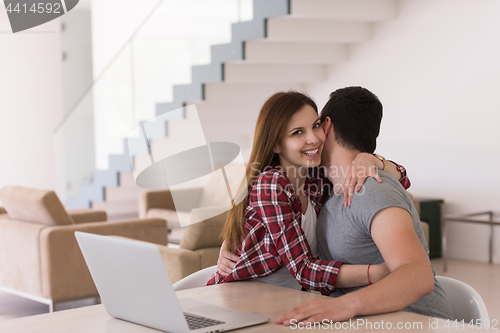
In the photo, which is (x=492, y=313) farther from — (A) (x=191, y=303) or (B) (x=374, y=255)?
(A) (x=191, y=303)

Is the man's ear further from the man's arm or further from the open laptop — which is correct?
the open laptop

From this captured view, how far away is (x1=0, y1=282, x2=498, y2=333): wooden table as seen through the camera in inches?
47.1

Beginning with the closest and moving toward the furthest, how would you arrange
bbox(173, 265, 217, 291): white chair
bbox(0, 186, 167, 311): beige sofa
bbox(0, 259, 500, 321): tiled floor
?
bbox(173, 265, 217, 291): white chair, bbox(0, 186, 167, 311): beige sofa, bbox(0, 259, 500, 321): tiled floor

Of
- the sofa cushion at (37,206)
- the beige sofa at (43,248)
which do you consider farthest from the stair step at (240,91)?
the sofa cushion at (37,206)

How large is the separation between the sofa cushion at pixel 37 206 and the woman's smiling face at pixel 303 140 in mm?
2440

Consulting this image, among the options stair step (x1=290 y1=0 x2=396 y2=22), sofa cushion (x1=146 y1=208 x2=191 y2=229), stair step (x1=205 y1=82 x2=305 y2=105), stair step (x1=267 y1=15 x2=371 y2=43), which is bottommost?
sofa cushion (x1=146 y1=208 x2=191 y2=229)

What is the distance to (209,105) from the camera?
20.3 ft

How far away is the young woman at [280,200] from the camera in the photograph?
160cm

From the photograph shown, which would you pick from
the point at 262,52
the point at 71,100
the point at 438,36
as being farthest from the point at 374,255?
the point at 71,100

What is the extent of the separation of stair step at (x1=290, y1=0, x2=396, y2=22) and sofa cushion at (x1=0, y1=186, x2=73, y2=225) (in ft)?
7.71

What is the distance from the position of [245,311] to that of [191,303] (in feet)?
0.51

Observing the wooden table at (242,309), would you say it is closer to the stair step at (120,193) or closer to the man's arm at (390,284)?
the man's arm at (390,284)

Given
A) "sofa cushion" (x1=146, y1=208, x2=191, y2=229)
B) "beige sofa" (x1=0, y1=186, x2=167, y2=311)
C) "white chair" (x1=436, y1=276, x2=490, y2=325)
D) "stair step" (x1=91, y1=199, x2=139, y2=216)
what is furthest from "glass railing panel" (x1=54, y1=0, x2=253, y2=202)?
"white chair" (x1=436, y1=276, x2=490, y2=325)

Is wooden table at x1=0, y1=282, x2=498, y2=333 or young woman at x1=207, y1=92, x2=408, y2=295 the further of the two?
young woman at x1=207, y1=92, x2=408, y2=295
